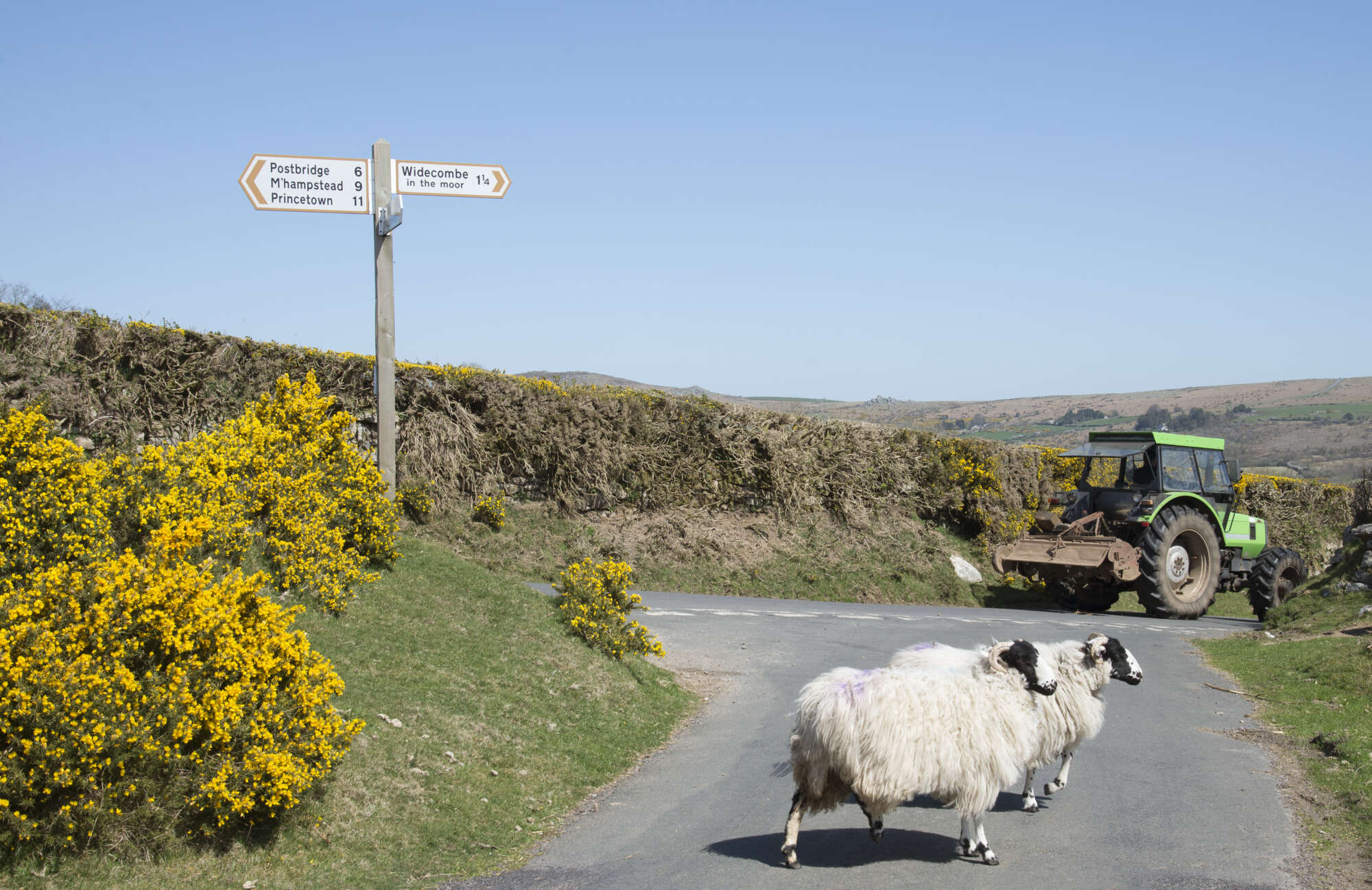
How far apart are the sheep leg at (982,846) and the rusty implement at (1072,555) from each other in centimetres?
1255

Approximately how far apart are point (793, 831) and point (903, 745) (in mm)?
889

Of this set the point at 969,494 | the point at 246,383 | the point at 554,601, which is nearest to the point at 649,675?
the point at 554,601

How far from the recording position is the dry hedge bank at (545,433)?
1333 cm

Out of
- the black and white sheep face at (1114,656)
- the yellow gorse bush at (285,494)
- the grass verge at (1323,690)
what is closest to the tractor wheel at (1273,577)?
the grass verge at (1323,690)

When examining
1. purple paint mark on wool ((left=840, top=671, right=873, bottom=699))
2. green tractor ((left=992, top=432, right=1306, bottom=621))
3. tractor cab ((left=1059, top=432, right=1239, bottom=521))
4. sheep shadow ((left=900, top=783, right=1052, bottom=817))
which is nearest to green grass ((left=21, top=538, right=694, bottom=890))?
purple paint mark on wool ((left=840, top=671, right=873, bottom=699))

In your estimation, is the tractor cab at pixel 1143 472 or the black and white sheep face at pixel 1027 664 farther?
the tractor cab at pixel 1143 472

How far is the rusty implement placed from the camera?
1788 cm

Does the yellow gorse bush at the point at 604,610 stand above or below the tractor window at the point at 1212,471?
below

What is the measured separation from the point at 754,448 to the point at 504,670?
13156 mm

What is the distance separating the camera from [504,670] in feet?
32.1

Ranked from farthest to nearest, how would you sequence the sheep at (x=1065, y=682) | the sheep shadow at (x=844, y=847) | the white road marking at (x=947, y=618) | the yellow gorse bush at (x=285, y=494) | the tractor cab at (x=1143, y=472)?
the tractor cab at (x=1143, y=472), the white road marking at (x=947, y=618), the yellow gorse bush at (x=285, y=494), the sheep at (x=1065, y=682), the sheep shadow at (x=844, y=847)

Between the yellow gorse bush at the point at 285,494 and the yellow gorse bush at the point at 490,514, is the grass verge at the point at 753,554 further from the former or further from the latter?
the yellow gorse bush at the point at 285,494

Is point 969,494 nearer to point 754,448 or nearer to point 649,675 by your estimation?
point 754,448

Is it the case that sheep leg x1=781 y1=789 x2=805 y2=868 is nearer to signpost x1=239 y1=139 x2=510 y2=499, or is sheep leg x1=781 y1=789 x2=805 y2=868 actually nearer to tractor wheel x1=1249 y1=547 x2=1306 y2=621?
signpost x1=239 y1=139 x2=510 y2=499
